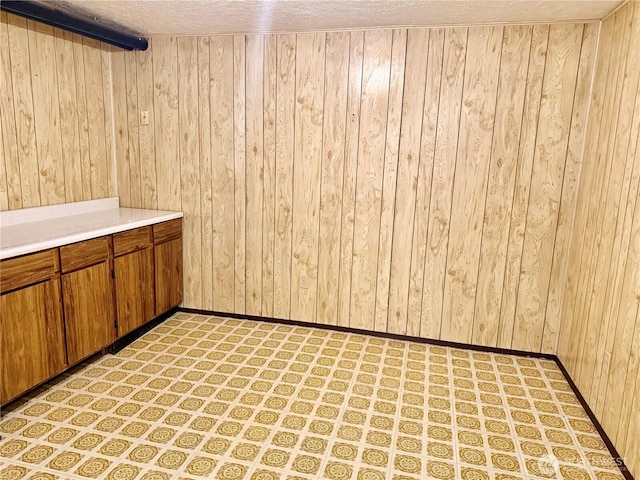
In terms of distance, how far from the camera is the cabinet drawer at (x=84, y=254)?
255 centimetres

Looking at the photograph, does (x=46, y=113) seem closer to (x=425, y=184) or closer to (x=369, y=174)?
(x=369, y=174)

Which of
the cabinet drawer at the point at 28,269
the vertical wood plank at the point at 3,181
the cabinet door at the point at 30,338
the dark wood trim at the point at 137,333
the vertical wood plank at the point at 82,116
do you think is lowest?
the dark wood trim at the point at 137,333

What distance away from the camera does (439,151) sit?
10.4 ft

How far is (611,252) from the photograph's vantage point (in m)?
2.37

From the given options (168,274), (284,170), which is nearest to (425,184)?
(284,170)

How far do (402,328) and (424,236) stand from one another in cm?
73

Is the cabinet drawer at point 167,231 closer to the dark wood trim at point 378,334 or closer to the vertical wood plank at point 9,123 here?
the dark wood trim at point 378,334

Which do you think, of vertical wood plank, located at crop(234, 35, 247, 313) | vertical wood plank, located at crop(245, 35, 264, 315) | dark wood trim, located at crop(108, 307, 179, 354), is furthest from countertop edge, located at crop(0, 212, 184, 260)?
dark wood trim, located at crop(108, 307, 179, 354)

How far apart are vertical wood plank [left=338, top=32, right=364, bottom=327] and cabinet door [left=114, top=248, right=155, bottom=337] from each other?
4.73ft

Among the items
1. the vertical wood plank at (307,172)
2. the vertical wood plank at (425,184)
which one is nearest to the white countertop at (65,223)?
Result: the vertical wood plank at (307,172)

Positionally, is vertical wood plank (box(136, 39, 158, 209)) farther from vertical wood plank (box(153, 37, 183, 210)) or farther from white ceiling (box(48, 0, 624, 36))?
white ceiling (box(48, 0, 624, 36))

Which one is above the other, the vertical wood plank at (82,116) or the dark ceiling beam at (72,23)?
the dark ceiling beam at (72,23)

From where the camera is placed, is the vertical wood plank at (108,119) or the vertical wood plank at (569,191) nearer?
the vertical wood plank at (569,191)

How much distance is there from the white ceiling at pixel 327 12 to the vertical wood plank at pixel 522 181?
227mm
